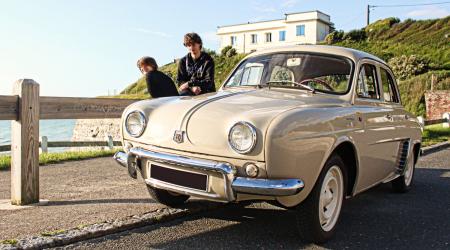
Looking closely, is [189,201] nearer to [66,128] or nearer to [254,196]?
[254,196]

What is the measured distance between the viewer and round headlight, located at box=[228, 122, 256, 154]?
341 centimetres

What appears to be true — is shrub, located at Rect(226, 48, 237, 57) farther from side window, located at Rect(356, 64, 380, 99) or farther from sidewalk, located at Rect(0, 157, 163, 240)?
side window, located at Rect(356, 64, 380, 99)

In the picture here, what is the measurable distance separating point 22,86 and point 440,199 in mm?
5094

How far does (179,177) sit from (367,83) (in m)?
2.60

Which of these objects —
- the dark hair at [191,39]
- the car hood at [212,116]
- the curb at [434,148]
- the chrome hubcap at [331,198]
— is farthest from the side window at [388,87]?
the curb at [434,148]

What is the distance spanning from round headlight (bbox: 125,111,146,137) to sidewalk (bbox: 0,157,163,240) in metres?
0.83

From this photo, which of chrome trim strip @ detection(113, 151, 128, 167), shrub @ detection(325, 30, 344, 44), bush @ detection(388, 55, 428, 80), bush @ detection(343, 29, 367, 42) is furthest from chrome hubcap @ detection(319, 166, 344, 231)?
shrub @ detection(325, 30, 344, 44)

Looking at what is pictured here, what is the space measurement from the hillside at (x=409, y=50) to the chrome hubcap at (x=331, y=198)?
24109mm

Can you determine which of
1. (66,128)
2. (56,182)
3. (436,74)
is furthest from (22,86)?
(66,128)

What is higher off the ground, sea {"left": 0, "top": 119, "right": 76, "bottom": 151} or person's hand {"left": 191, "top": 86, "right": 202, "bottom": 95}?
person's hand {"left": 191, "top": 86, "right": 202, "bottom": 95}

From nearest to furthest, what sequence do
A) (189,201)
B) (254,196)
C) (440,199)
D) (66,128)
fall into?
1. (254,196)
2. (189,201)
3. (440,199)
4. (66,128)

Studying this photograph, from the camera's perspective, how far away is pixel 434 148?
11.5 metres

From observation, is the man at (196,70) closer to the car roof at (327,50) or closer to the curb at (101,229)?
Result: the car roof at (327,50)

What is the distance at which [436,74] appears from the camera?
27.9 metres
